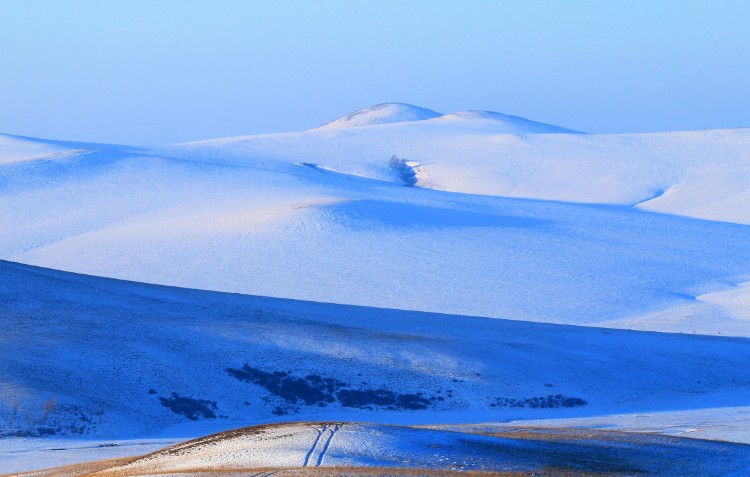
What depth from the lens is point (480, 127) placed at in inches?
3895

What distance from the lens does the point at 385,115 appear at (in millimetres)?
115562

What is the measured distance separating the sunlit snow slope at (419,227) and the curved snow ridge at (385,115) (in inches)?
1291

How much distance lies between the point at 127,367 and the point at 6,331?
2.75m

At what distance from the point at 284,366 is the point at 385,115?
92916 millimetres

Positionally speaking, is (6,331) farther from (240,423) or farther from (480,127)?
(480,127)

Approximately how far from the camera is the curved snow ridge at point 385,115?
114m

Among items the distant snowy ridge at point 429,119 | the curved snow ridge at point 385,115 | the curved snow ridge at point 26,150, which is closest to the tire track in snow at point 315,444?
the curved snow ridge at point 26,150

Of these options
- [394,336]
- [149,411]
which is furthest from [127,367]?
[394,336]

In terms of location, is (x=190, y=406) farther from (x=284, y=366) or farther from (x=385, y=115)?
(x=385, y=115)

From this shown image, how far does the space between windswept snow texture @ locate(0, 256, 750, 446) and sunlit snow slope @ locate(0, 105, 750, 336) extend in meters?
9.53

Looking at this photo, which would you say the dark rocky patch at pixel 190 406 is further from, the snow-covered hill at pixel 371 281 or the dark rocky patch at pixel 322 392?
the dark rocky patch at pixel 322 392

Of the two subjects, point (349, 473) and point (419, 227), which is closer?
point (349, 473)

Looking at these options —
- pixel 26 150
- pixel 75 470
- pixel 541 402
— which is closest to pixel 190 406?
pixel 541 402

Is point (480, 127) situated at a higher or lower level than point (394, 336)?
higher
